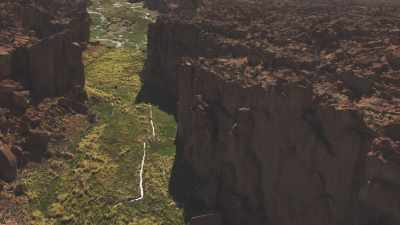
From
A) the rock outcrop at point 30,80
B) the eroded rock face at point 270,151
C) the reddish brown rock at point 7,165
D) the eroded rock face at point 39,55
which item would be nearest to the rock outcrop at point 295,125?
the eroded rock face at point 270,151

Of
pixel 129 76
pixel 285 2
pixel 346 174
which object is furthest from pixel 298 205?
pixel 285 2

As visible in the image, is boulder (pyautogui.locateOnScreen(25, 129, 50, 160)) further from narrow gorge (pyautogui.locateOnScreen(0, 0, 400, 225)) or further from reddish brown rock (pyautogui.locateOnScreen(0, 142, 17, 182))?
reddish brown rock (pyautogui.locateOnScreen(0, 142, 17, 182))

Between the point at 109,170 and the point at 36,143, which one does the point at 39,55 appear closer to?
the point at 36,143

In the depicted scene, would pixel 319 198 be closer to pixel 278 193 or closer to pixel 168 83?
Result: pixel 278 193

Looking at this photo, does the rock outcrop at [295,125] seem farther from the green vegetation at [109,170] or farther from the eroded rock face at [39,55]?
the eroded rock face at [39,55]

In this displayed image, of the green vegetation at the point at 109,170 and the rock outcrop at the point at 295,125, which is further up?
the rock outcrop at the point at 295,125

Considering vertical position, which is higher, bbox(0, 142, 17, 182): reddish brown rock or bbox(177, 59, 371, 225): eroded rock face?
bbox(177, 59, 371, 225): eroded rock face

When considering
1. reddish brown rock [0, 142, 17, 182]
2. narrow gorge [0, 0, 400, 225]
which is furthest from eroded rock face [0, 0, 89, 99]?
reddish brown rock [0, 142, 17, 182]

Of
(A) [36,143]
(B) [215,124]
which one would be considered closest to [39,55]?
(A) [36,143]
